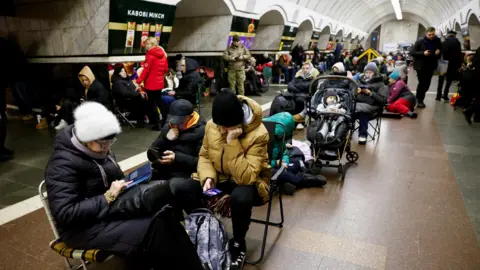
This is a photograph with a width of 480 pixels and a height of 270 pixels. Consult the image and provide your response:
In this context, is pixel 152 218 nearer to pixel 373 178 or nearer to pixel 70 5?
pixel 373 178

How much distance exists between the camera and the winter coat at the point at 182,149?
299 cm

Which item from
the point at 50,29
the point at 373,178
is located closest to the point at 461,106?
the point at 373,178

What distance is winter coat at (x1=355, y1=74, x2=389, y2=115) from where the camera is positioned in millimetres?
5758

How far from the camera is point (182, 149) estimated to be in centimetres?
306

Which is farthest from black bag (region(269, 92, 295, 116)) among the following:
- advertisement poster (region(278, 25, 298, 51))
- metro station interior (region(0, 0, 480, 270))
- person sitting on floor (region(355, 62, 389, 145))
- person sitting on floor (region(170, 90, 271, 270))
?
advertisement poster (region(278, 25, 298, 51))

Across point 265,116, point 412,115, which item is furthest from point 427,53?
point 265,116

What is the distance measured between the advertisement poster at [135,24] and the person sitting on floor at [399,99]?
565cm

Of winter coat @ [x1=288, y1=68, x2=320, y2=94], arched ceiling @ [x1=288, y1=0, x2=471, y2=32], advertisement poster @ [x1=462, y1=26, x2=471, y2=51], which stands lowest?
winter coat @ [x1=288, y1=68, x2=320, y2=94]

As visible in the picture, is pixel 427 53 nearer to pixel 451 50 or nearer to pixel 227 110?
pixel 451 50

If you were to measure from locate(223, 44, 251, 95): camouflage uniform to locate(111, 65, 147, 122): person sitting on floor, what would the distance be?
10.5 ft

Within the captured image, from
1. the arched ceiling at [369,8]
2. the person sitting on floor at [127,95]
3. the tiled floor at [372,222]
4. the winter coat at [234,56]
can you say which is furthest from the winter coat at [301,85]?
the arched ceiling at [369,8]

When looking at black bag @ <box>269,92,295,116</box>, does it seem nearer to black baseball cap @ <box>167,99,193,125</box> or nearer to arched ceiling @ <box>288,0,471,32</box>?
black baseball cap @ <box>167,99,193,125</box>

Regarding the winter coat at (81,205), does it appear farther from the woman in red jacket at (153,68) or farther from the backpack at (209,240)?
the woman in red jacket at (153,68)

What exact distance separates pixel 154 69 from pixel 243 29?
5.77m
